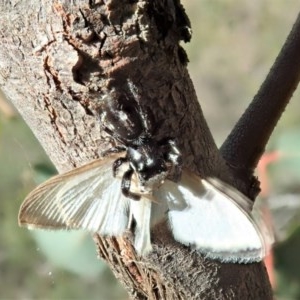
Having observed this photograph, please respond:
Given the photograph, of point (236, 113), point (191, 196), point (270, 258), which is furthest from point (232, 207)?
point (236, 113)

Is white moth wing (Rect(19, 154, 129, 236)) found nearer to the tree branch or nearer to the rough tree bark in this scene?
the rough tree bark

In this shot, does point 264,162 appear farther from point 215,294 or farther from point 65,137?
point 65,137

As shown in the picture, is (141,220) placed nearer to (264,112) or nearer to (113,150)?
(113,150)

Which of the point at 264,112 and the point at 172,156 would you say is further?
the point at 264,112

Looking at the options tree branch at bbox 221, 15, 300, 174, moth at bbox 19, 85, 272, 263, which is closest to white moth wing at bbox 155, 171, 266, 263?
moth at bbox 19, 85, 272, 263

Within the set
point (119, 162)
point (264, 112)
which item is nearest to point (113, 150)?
point (119, 162)

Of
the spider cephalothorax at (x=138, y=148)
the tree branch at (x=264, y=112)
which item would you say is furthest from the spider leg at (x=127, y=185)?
the tree branch at (x=264, y=112)
